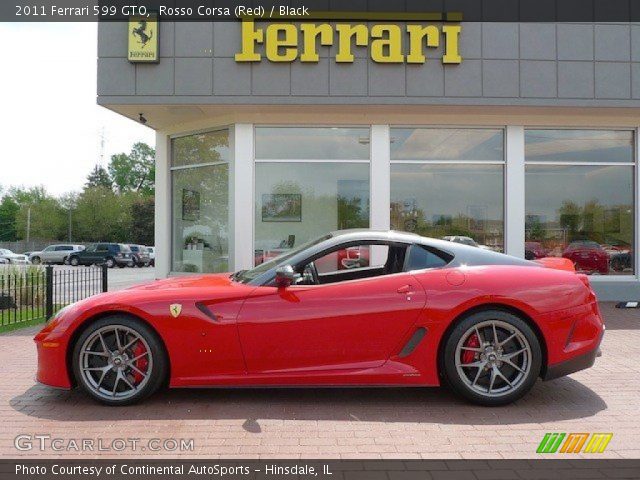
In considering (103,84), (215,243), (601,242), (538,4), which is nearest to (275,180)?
(215,243)

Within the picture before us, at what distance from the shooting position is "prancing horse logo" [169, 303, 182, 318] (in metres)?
4.20

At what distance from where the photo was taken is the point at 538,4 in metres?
10.2

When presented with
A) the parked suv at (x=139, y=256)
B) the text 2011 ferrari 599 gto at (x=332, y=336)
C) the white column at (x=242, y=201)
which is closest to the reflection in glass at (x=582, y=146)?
the white column at (x=242, y=201)

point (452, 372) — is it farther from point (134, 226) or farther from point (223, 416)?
point (134, 226)

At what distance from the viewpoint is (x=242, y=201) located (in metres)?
10.5

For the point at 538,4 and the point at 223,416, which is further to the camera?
the point at 538,4

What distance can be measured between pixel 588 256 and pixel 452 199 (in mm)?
3048

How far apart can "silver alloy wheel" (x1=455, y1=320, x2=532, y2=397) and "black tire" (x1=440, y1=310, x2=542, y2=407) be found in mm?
15

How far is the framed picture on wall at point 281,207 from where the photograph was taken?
10664 millimetres

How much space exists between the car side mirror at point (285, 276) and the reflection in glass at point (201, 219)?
6.51 metres

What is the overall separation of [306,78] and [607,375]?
6.94 metres

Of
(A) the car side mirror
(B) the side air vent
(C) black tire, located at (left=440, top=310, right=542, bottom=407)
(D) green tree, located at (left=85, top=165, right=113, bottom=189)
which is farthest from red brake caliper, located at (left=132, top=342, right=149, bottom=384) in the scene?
(D) green tree, located at (left=85, top=165, right=113, bottom=189)

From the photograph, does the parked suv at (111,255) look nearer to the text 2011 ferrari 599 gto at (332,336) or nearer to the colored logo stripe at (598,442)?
the text 2011 ferrari 599 gto at (332,336)

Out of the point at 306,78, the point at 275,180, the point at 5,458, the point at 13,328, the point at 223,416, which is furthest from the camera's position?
the point at 275,180
